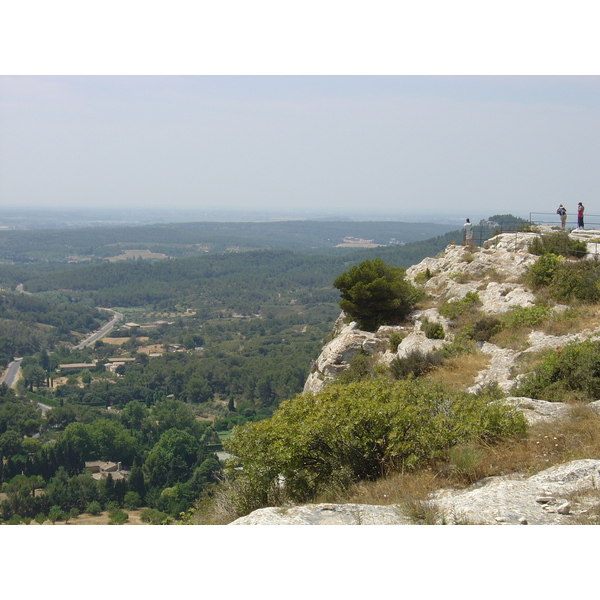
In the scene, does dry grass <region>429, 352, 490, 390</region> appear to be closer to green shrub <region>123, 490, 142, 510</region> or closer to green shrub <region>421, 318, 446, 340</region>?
green shrub <region>421, 318, 446, 340</region>

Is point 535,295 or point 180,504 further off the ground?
point 535,295

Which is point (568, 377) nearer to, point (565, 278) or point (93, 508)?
point (565, 278)

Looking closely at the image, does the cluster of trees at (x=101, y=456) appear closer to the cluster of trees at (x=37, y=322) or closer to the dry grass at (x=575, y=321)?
the dry grass at (x=575, y=321)

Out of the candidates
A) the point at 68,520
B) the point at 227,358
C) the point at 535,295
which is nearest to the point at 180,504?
the point at 68,520

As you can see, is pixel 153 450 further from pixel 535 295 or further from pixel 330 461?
pixel 330 461

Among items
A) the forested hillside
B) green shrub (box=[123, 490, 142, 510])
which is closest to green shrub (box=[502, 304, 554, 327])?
the forested hillside

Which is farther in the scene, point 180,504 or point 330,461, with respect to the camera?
point 180,504
